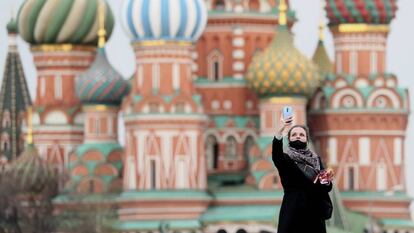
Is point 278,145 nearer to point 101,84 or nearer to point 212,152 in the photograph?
point 101,84

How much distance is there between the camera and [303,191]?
14664 millimetres

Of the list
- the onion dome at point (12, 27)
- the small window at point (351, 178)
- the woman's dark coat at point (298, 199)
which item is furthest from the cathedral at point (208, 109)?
the woman's dark coat at point (298, 199)

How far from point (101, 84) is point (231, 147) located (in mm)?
3651

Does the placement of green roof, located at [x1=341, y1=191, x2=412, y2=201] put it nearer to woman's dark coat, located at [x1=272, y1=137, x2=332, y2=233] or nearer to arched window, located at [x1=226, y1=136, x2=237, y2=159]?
arched window, located at [x1=226, y1=136, x2=237, y2=159]

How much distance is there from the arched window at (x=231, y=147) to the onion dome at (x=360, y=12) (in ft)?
12.4

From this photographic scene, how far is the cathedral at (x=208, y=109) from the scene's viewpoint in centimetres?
5750

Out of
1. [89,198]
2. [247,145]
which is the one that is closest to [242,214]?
[247,145]

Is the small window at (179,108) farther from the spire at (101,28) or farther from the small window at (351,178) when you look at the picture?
the small window at (351,178)

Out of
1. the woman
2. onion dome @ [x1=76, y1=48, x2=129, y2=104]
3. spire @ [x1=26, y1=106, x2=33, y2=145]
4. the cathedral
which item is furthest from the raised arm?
spire @ [x1=26, y1=106, x2=33, y2=145]

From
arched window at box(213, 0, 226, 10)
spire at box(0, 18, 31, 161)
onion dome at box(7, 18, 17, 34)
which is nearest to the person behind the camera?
arched window at box(213, 0, 226, 10)

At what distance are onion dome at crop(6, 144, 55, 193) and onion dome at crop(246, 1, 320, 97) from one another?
6.67 meters

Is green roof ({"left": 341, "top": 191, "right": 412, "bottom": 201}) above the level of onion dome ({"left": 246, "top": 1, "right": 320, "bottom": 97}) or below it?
below

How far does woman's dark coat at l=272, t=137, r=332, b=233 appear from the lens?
14.6 metres

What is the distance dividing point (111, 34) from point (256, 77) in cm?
624
